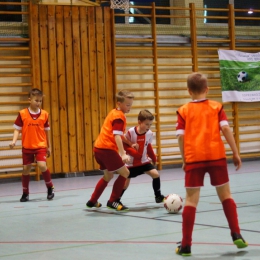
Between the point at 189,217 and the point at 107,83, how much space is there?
802 centimetres

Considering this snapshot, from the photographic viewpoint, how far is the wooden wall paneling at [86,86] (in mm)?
11984

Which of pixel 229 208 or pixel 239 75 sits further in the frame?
pixel 239 75

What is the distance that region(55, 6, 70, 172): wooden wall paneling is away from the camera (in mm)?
11734

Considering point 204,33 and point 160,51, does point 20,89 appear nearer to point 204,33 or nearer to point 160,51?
point 160,51

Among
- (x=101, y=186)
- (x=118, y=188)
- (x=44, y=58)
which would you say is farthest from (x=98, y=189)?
(x=44, y=58)

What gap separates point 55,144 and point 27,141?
3237mm

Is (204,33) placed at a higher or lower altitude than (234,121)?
higher

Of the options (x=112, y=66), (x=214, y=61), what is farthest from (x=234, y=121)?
(x=112, y=66)

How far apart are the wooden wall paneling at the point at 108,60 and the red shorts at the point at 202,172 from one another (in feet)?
25.5

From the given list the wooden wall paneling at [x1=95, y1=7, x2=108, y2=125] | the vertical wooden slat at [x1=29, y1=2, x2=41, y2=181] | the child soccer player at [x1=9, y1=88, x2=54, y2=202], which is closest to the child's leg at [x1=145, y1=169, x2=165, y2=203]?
the child soccer player at [x1=9, y1=88, x2=54, y2=202]

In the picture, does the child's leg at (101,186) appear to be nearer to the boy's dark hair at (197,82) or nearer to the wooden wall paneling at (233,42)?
the boy's dark hair at (197,82)

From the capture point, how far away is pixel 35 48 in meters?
11.5

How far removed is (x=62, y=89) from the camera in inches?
463

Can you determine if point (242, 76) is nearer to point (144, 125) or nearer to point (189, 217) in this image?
point (144, 125)
